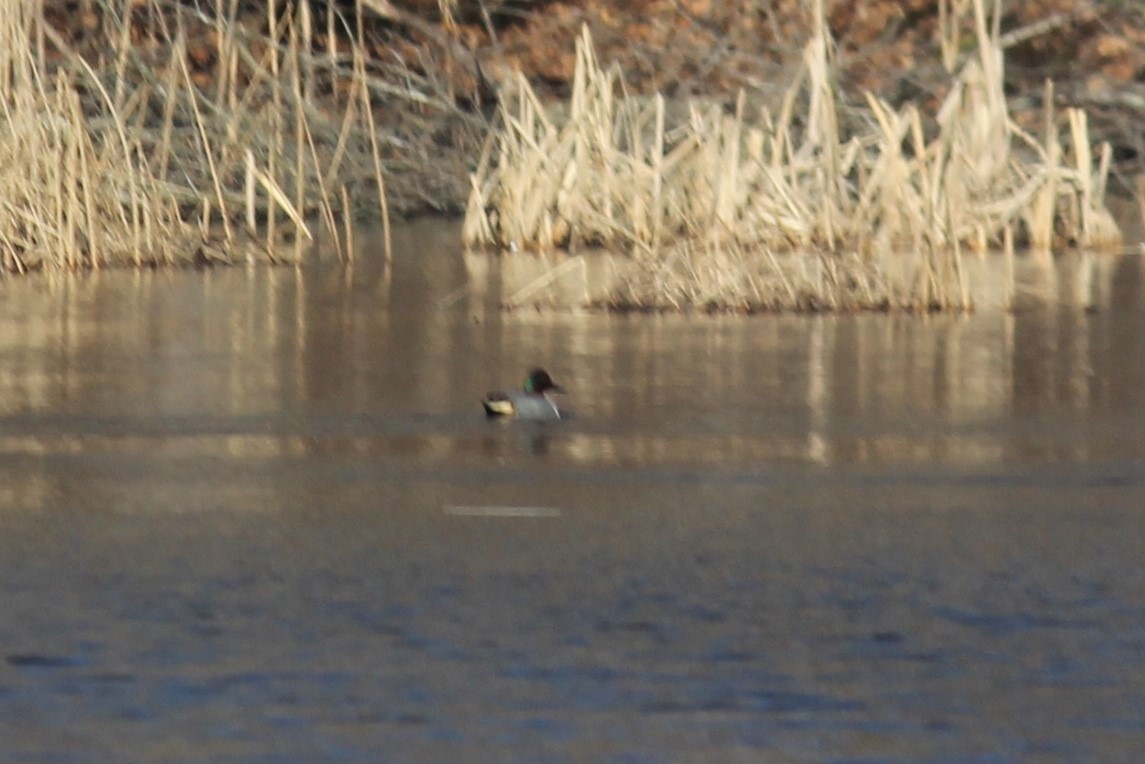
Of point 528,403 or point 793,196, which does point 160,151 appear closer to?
point 793,196

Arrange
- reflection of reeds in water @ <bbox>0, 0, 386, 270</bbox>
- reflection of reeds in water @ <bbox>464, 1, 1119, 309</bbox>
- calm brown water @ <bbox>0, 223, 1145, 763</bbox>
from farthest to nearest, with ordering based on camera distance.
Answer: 1. reflection of reeds in water @ <bbox>0, 0, 386, 270</bbox>
2. reflection of reeds in water @ <bbox>464, 1, 1119, 309</bbox>
3. calm brown water @ <bbox>0, 223, 1145, 763</bbox>

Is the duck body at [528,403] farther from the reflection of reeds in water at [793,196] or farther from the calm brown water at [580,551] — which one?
A: the reflection of reeds in water at [793,196]

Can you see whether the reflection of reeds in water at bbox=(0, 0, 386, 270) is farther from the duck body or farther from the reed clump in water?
the duck body

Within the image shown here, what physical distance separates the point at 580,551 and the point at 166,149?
9654 millimetres

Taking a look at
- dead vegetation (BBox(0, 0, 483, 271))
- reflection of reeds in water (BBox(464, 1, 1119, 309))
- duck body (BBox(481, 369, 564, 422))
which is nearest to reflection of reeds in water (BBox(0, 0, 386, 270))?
dead vegetation (BBox(0, 0, 483, 271))

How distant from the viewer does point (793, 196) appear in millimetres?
13289

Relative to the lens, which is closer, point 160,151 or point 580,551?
point 580,551

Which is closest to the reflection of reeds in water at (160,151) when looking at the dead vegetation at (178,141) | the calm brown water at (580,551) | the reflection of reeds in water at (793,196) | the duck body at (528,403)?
the dead vegetation at (178,141)

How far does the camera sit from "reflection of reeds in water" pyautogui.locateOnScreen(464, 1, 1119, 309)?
11789 mm

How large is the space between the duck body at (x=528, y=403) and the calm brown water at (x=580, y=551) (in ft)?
0.33

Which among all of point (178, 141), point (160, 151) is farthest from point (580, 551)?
point (178, 141)

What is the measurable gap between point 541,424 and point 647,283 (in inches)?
154

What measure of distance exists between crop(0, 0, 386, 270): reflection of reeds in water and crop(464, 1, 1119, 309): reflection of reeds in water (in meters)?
1.16

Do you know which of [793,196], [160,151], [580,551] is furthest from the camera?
[160,151]
